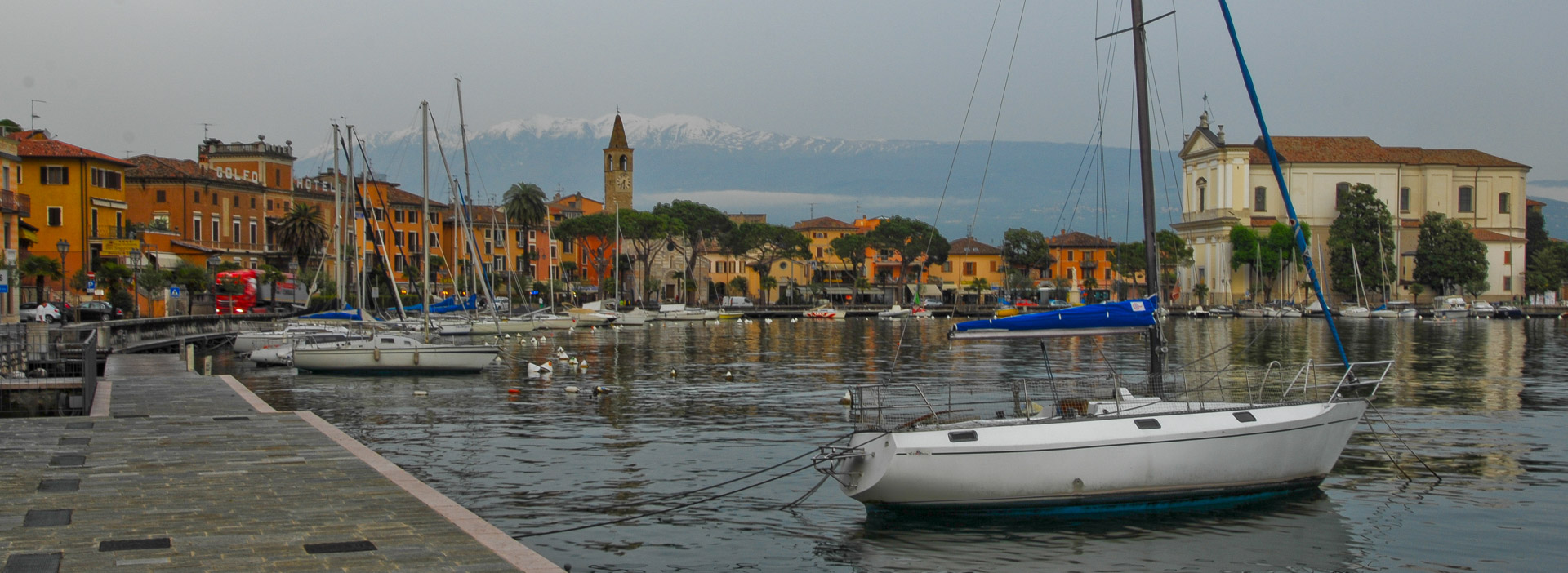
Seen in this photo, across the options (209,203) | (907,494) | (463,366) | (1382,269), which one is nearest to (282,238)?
(209,203)

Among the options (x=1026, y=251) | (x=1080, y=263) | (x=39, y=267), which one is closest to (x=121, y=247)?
(x=39, y=267)

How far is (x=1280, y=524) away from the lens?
17250mm

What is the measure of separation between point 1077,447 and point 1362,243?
126 meters

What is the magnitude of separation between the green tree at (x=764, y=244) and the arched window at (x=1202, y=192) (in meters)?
43.4

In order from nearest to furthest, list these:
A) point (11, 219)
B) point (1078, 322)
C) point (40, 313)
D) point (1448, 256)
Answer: point (1078, 322)
point (40, 313)
point (11, 219)
point (1448, 256)

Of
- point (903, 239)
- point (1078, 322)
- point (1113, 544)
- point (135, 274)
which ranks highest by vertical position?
point (903, 239)

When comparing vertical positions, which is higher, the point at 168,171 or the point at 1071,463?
the point at 168,171

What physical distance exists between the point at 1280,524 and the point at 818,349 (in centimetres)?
4489

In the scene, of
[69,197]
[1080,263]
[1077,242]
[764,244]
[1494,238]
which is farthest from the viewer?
[1077,242]

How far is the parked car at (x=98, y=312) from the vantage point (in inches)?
2185

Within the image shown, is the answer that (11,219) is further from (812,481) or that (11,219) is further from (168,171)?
(812,481)

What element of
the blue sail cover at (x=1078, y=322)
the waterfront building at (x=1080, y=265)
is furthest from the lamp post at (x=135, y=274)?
the waterfront building at (x=1080, y=265)

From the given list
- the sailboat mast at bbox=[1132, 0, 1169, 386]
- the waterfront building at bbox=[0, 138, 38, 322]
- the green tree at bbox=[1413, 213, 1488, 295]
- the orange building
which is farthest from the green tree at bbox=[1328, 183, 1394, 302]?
the sailboat mast at bbox=[1132, 0, 1169, 386]

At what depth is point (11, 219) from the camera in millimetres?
53031
